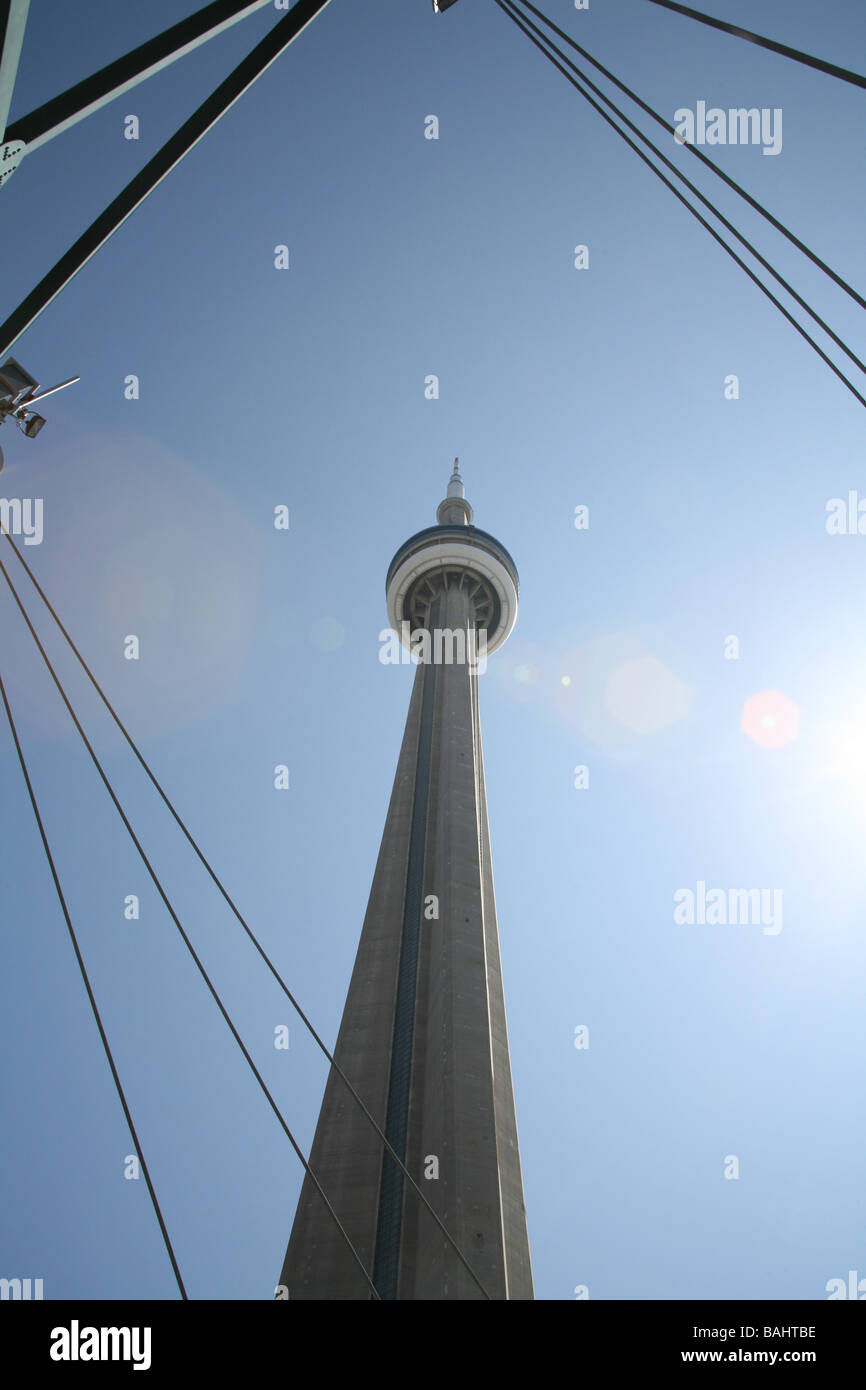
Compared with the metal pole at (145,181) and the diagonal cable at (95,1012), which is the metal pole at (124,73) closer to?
the metal pole at (145,181)

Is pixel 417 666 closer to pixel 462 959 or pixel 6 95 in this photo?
pixel 462 959

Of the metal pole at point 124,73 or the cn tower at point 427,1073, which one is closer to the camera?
the metal pole at point 124,73

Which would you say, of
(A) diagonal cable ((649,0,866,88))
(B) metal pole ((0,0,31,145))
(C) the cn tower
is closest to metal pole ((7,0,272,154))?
(B) metal pole ((0,0,31,145))

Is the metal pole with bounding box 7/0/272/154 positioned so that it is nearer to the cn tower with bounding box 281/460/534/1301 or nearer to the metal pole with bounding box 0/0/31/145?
the metal pole with bounding box 0/0/31/145

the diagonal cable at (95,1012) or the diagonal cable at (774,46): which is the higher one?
the diagonal cable at (774,46)

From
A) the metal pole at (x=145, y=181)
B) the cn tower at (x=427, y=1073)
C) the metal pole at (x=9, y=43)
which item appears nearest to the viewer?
the metal pole at (x=9, y=43)

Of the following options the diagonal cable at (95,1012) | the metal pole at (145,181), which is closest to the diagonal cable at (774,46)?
the metal pole at (145,181)
